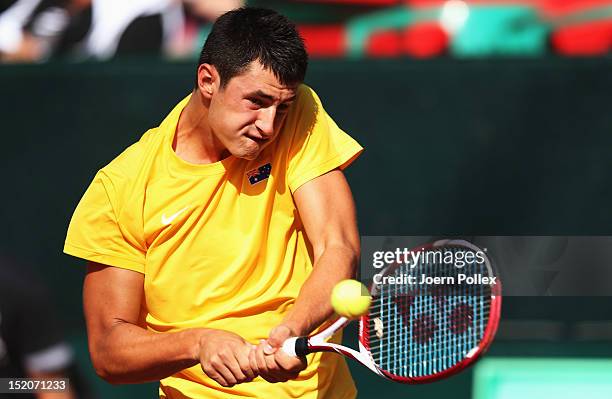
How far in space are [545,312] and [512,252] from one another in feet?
1.20

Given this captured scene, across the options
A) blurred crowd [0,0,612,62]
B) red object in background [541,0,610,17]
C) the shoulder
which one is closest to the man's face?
the shoulder

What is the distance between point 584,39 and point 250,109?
2819 mm

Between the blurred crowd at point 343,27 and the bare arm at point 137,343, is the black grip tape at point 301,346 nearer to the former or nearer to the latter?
the bare arm at point 137,343

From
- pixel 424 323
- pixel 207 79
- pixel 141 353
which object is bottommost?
pixel 141 353

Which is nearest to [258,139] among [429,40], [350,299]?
[350,299]

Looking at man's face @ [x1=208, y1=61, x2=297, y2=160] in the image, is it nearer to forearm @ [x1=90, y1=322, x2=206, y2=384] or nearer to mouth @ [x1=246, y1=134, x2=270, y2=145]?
mouth @ [x1=246, y1=134, x2=270, y2=145]

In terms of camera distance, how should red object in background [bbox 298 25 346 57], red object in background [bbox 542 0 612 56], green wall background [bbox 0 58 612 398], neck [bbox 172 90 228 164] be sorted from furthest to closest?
1. red object in background [bbox 298 25 346 57]
2. red object in background [bbox 542 0 612 56]
3. green wall background [bbox 0 58 612 398]
4. neck [bbox 172 90 228 164]

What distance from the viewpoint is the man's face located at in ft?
11.0

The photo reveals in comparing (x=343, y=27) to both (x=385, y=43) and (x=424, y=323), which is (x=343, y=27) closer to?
(x=385, y=43)

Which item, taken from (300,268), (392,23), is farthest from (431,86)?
(300,268)

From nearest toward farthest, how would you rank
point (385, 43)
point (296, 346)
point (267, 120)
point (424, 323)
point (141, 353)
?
1. point (296, 346)
2. point (267, 120)
3. point (141, 353)
4. point (424, 323)
5. point (385, 43)

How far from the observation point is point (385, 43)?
230 inches

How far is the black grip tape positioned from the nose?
55cm

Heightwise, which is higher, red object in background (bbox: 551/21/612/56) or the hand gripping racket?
red object in background (bbox: 551/21/612/56)
